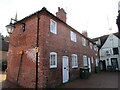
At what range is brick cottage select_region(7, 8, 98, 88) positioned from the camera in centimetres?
691

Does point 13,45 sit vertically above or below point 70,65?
above

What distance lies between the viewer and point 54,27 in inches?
331

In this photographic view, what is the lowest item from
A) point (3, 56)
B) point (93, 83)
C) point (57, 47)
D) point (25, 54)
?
point (93, 83)

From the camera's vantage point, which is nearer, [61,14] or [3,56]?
[61,14]

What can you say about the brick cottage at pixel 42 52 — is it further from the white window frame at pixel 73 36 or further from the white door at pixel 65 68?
the white window frame at pixel 73 36

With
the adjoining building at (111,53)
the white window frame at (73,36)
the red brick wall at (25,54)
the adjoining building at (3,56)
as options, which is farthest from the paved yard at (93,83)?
the adjoining building at (3,56)

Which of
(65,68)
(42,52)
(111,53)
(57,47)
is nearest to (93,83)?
(65,68)

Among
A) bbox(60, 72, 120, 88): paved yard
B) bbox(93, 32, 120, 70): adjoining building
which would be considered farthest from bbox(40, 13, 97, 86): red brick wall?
bbox(93, 32, 120, 70): adjoining building

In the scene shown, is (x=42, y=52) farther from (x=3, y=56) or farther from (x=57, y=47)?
(x=3, y=56)

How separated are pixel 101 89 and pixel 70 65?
378 cm

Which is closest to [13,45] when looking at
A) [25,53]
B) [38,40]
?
[25,53]

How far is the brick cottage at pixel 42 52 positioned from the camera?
691 cm

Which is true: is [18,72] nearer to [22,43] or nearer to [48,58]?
[22,43]

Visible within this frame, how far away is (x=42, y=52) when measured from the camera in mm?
6789
